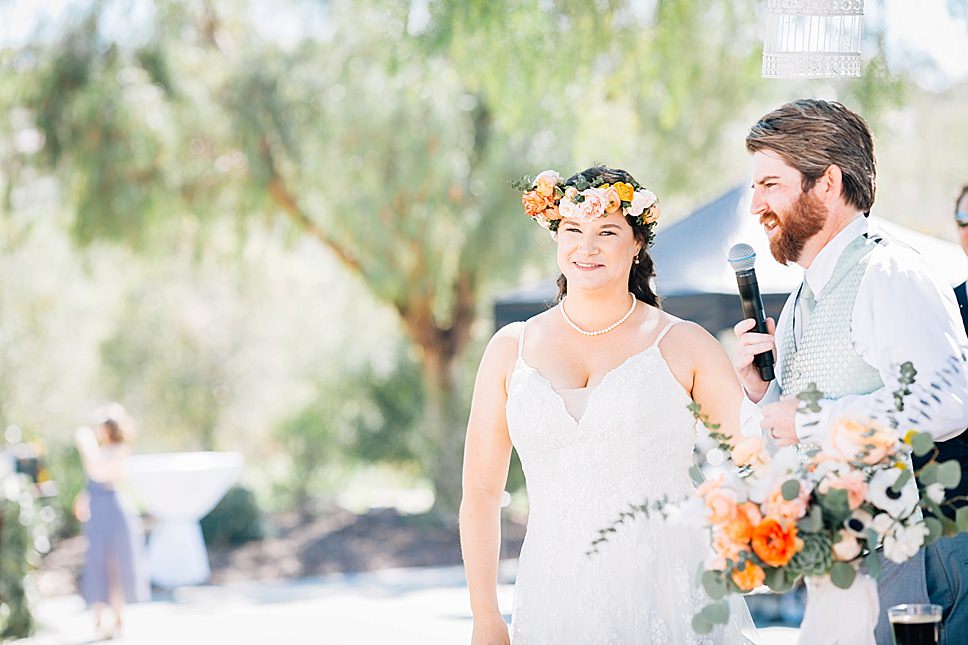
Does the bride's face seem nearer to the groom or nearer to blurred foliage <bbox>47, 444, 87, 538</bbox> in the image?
the groom

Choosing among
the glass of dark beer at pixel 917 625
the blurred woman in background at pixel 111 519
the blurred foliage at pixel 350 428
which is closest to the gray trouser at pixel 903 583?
the glass of dark beer at pixel 917 625

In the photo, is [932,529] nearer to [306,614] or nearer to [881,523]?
[881,523]

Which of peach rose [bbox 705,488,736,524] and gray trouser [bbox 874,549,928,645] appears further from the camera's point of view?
gray trouser [bbox 874,549,928,645]

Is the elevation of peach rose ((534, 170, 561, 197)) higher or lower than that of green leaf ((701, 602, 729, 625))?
higher

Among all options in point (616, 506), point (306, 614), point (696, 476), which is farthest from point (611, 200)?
point (306, 614)

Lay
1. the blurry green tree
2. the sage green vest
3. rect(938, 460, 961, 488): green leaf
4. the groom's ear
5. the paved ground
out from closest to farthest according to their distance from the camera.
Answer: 1. rect(938, 460, 961, 488): green leaf
2. the sage green vest
3. the groom's ear
4. the paved ground
5. the blurry green tree

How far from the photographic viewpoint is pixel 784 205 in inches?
101

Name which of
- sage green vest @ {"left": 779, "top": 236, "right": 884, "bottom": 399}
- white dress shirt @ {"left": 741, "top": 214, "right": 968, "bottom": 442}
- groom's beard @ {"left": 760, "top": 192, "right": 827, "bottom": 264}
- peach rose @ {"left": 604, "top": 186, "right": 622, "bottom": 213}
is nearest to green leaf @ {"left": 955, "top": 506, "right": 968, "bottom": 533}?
white dress shirt @ {"left": 741, "top": 214, "right": 968, "bottom": 442}

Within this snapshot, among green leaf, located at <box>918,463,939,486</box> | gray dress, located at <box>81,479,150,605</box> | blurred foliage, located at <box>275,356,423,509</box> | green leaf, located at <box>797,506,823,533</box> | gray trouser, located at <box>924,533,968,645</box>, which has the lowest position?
blurred foliage, located at <box>275,356,423,509</box>

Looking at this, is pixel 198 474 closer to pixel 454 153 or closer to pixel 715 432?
pixel 454 153

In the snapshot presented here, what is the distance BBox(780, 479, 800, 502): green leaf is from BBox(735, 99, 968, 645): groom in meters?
0.30

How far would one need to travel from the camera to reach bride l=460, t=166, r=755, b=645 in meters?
3.03

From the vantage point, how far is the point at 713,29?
9.13 metres

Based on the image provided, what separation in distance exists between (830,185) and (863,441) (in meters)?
0.75
